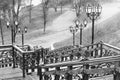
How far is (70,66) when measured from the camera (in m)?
7.33

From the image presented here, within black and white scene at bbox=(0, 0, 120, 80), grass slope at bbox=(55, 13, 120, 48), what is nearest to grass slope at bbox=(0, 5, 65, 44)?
black and white scene at bbox=(0, 0, 120, 80)

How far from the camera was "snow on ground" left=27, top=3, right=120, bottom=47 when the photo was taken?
42156 mm

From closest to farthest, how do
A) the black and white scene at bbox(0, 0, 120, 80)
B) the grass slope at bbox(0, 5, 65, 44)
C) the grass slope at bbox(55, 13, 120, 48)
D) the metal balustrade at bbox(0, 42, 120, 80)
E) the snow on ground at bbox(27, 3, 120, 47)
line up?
the metal balustrade at bbox(0, 42, 120, 80), the black and white scene at bbox(0, 0, 120, 80), the grass slope at bbox(55, 13, 120, 48), the snow on ground at bbox(27, 3, 120, 47), the grass slope at bbox(0, 5, 65, 44)

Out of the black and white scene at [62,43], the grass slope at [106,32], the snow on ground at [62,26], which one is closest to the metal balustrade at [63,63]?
the black and white scene at [62,43]

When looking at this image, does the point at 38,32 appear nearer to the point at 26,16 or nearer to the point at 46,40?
the point at 46,40

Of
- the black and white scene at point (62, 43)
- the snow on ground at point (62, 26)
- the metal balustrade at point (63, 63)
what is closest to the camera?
the metal balustrade at point (63, 63)

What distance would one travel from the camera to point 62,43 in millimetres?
36594

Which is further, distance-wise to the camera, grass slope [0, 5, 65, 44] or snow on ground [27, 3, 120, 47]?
grass slope [0, 5, 65, 44]

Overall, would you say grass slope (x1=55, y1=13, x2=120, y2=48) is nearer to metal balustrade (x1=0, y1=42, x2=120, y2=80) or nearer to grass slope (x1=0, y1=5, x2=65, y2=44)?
grass slope (x1=0, y1=5, x2=65, y2=44)

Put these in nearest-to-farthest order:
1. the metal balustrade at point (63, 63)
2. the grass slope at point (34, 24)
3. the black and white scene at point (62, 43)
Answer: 1. the metal balustrade at point (63, 63)
2. the black and white scene at point (62, 43)
3. the grass slope at point (34, 24)

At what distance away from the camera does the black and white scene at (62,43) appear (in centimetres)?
767

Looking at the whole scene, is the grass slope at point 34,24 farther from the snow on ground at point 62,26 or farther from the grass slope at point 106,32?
the grass slope at point 106,32

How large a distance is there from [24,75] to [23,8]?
2171 inches

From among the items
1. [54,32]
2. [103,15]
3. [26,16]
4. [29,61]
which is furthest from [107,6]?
[29,61]
